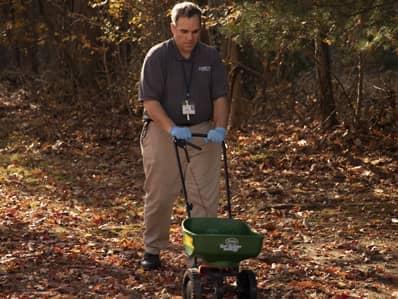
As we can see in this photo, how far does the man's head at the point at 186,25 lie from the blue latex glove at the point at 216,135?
26.9 inches

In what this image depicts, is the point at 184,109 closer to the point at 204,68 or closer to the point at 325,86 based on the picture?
the point at 204,68

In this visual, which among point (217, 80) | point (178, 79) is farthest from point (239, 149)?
point (178, 79)

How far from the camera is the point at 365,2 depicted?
7359mm

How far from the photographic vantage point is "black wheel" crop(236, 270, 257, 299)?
518 centimetres

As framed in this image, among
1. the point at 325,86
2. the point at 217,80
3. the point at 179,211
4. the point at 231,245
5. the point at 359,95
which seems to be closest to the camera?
the point at 231,245

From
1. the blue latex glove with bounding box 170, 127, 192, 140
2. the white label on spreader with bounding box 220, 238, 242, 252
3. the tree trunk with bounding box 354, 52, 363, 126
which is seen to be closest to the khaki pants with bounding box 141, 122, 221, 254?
the blue latex glove with bounding box 170, 127, 192, 140

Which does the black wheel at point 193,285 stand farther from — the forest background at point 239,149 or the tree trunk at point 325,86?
the tree trunk at point 325,86

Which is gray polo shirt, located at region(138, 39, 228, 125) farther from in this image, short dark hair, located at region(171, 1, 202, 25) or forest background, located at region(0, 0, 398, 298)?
forest background, located at region(0, 0, 398, 298)

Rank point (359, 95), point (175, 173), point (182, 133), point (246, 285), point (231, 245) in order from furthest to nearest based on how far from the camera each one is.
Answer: point (359, 95)
point (175, 173)
point (182, 133)
point (246, 285)
point (231, 245)

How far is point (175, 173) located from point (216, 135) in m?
0.66

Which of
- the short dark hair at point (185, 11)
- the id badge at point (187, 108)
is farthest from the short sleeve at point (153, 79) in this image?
the short dark hair at point (185, 11)

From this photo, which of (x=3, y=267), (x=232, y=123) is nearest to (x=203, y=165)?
(x=3, y=267)

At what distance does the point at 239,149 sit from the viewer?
42.3 feet

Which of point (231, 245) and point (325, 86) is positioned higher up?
point (325, 86)
